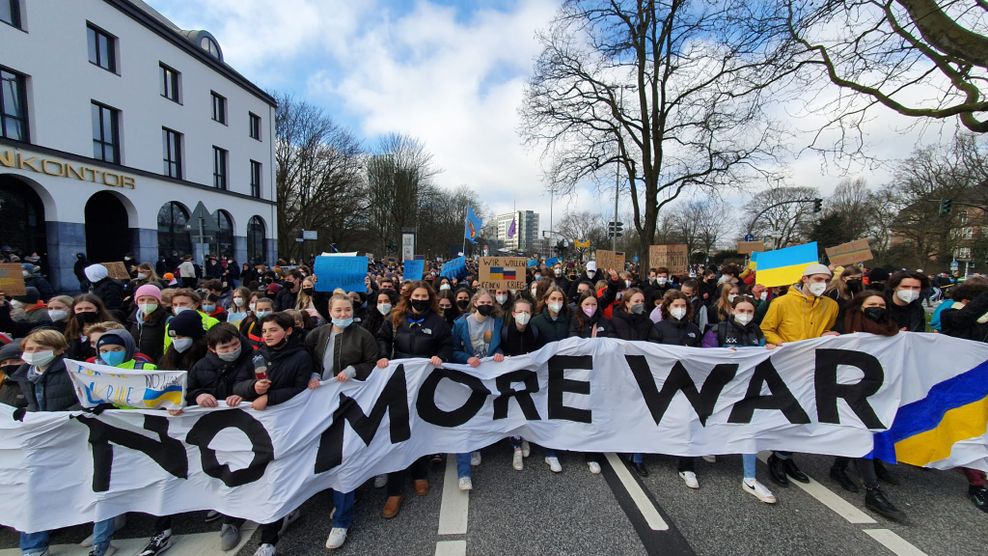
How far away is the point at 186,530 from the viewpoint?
9.97 ft

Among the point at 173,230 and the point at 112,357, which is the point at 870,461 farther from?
the point at 173,230

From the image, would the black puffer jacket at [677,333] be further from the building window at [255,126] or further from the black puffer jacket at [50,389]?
the building window at [255,126]

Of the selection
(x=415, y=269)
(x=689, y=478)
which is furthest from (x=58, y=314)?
(x=689, y=478)

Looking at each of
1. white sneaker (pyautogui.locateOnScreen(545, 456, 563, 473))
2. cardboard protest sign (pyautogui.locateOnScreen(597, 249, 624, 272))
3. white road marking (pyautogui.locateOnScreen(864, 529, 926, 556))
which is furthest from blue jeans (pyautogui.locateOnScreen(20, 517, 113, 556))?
cardboard protest sign (pyautogui.locateOnScreen(597, 249, 624, 272))

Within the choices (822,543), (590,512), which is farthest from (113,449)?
(822,543)

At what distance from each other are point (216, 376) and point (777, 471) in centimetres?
496

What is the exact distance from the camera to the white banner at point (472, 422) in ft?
9.52

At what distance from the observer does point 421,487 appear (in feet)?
11.5

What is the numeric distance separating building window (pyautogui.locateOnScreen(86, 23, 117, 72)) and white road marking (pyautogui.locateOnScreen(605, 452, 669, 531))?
24209 mm

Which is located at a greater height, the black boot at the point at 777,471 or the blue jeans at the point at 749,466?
the blue jeans at the point at 749,466

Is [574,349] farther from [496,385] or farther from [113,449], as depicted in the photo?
[113,449]

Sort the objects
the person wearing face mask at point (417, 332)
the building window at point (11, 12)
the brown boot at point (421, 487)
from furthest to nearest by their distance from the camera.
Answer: the building window at point (11, 12) < the person wearing face mask at point (417, 332) < the brown boot at point (421, 487)

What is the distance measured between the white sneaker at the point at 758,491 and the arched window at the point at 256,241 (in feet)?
96.1

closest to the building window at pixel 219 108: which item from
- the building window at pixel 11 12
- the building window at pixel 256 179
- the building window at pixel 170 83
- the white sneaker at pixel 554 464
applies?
the building window at pixel 170 83
